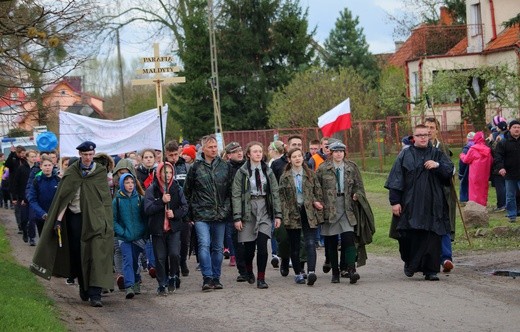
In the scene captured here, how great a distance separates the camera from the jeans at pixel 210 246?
14125 mm

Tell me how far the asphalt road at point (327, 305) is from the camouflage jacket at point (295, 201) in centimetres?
82

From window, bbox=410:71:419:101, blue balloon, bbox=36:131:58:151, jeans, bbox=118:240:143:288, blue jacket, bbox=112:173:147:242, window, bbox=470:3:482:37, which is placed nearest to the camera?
jeans, bbox=118:240:143:288

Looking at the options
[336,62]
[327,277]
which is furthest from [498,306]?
[336,62]

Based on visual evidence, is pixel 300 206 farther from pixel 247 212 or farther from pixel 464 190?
pixel 464 190

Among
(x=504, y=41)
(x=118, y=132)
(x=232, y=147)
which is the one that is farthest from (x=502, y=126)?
(x=504, y=41)

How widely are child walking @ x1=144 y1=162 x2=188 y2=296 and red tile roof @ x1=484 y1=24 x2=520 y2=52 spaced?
93.8 ft

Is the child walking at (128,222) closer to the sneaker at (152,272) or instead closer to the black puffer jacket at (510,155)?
the sneaker at (152,272)

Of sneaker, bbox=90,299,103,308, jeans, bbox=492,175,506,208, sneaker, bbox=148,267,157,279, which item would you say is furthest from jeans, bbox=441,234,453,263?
jeans, bbox=492,175,506,208

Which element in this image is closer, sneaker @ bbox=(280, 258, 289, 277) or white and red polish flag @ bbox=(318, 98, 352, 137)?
sneaker @ bbox=(280, 258, 289, 277)

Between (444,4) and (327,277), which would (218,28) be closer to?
(444,4)

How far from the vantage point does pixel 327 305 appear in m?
12.2

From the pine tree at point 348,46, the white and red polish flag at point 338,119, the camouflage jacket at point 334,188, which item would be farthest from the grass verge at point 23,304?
the pine tree at point 348,46

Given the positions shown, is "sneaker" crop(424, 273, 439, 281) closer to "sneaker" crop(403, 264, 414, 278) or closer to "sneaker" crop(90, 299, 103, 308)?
"sneaker" crop(403, 264, 414, 278)

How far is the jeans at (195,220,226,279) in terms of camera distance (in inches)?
556
